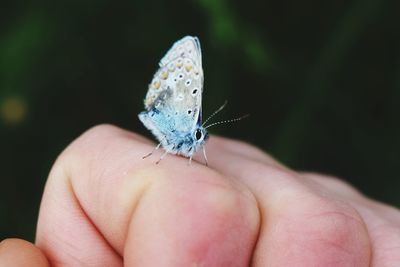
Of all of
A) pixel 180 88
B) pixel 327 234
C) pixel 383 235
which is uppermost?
pixel 180 88

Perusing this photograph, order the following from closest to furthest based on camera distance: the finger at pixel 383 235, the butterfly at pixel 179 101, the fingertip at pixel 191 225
Result: the fingertip at pixel 191 225, the finger at pixel 383 235, the butterfly at pixel 179 101

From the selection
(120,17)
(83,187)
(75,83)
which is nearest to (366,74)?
(120,17)

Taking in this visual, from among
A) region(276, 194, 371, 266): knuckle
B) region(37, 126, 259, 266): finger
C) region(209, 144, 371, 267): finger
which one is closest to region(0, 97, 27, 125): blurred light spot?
region(37, 126, 259, 266): finger

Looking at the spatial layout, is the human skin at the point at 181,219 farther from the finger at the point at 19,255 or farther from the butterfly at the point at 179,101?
the butterfly at the point at 179,101

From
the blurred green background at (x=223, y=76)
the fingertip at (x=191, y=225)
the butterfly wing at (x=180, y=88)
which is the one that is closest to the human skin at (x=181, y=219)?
the fingertip at (x=191, y=225)

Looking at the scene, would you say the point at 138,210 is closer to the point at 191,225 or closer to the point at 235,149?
the point at 191,225

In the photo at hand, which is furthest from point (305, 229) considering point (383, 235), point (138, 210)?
point (138, 210)

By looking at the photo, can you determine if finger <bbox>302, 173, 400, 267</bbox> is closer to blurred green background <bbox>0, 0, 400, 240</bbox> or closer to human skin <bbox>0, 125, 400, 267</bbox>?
human skin <bbox>0, 125, 400, 267</bbox>

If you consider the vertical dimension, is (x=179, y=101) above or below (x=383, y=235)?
above
